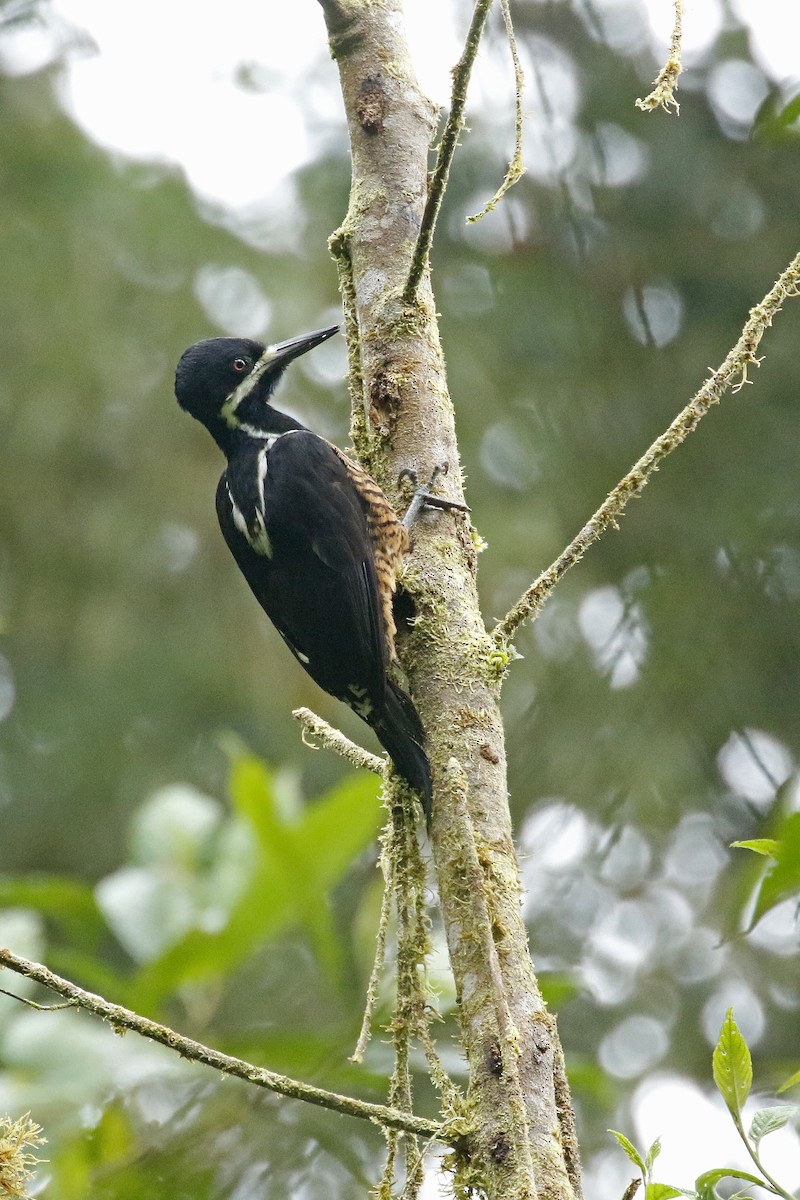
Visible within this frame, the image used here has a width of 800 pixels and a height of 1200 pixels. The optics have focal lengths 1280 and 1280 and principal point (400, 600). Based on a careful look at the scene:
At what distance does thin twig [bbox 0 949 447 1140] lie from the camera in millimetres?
1556

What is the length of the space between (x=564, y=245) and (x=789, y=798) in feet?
14.5

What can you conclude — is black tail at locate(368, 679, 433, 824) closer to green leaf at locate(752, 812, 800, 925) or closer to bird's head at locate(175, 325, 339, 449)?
green leaf at locate(752, 812, 800, 925)

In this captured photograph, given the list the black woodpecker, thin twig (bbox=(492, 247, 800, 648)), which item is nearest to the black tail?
the black woodpecker

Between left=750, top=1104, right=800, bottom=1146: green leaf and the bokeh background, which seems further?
the bokeh background

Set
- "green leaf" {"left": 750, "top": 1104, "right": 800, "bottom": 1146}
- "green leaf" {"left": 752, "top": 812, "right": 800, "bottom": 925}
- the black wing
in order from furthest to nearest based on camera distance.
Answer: the black wing
"green leaf" {"left": 750, "top": 1104, "right": 800, "bottom": 1146}
"green leaf" {"left": 752, "top": 812, "right": 800, "bottom": 925}

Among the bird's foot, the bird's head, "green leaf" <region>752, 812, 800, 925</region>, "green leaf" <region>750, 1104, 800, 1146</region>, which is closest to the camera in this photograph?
"green leaf" <region>752, 812, 800, 925</region>

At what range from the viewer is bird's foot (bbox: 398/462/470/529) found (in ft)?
7.79

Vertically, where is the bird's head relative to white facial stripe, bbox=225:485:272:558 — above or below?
above

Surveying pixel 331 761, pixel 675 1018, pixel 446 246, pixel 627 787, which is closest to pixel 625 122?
pixel 446 246

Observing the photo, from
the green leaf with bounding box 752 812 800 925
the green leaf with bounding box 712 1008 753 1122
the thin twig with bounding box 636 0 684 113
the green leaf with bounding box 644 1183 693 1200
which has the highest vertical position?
the thin twig with bounding box 636 0 684 113

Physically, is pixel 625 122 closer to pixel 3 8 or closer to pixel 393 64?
pixel 3 8

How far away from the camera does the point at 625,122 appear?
17.0 feet

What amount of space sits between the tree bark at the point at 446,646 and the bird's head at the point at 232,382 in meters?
0.93

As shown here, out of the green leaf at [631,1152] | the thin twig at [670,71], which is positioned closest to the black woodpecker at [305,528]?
the thin twig at [670,71]
